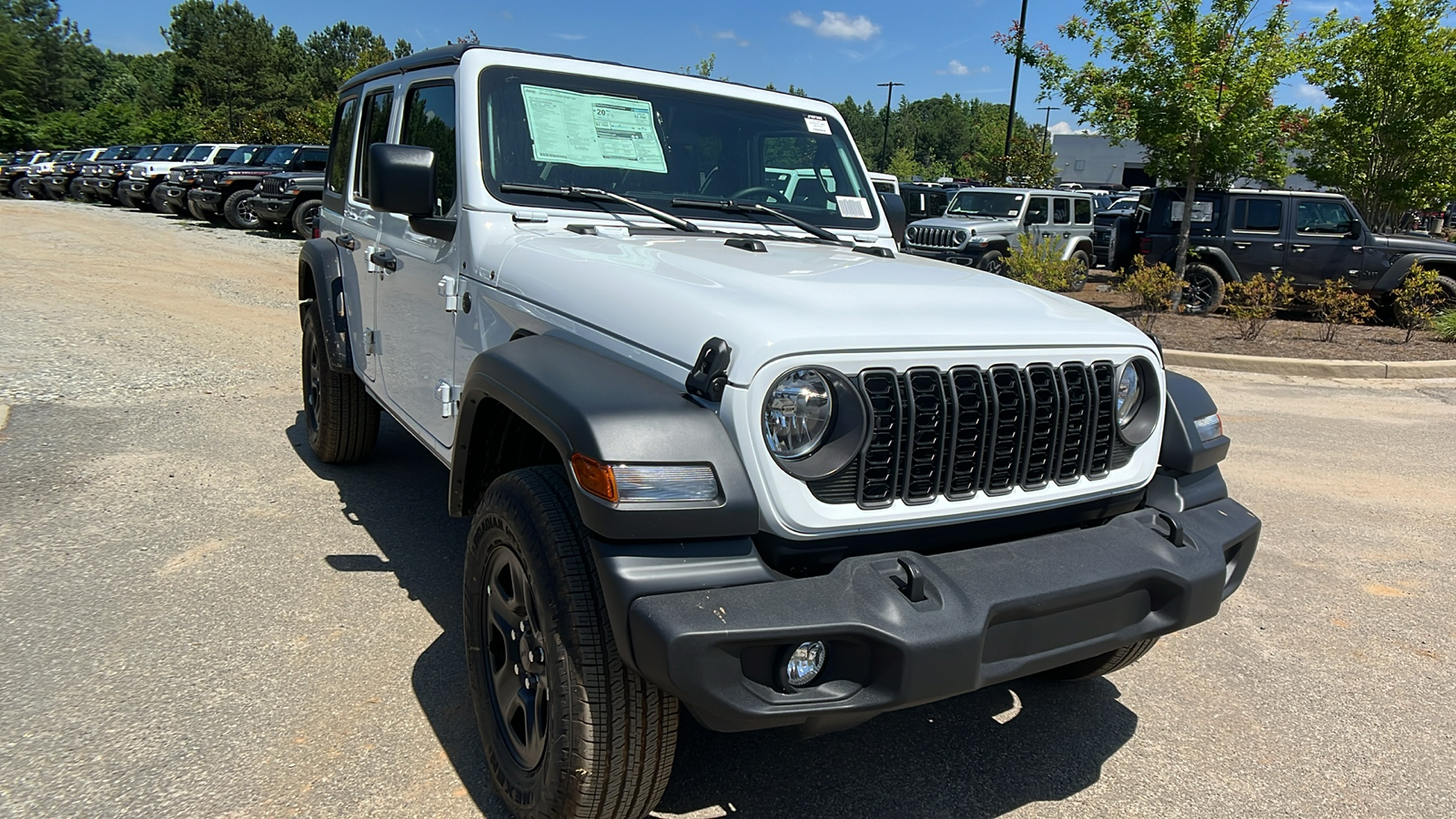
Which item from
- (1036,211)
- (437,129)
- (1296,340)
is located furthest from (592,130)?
(1036,211)

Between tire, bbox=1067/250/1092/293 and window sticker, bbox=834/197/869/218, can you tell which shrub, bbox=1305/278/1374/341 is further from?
window sticker, bbox=834/197/869/218

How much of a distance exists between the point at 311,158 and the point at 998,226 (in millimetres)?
12968

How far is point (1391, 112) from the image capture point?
49.3ft

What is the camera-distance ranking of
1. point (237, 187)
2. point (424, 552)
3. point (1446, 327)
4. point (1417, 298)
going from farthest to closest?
point (237, 187) → point (1417, 298) → point (1446, 327) → point (424, 552)

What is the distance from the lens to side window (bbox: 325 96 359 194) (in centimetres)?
488

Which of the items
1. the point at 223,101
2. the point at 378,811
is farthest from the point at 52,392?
the point at 223,101

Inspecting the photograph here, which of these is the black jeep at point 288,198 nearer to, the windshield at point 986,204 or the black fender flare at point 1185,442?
the windshield at point 986,204

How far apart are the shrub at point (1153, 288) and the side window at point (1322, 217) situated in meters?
2.01

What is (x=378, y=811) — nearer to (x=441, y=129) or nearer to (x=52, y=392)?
(x=441, y=129)

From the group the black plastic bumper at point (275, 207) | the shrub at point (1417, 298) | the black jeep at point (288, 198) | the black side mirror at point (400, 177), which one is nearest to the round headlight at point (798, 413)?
the black side mirror at point (400, 177)

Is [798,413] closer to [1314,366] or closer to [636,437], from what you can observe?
[636,437]

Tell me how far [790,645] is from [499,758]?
3.30 ft

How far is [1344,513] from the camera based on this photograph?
5.27 metres

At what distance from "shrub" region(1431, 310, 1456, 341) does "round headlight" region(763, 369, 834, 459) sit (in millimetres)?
12044
